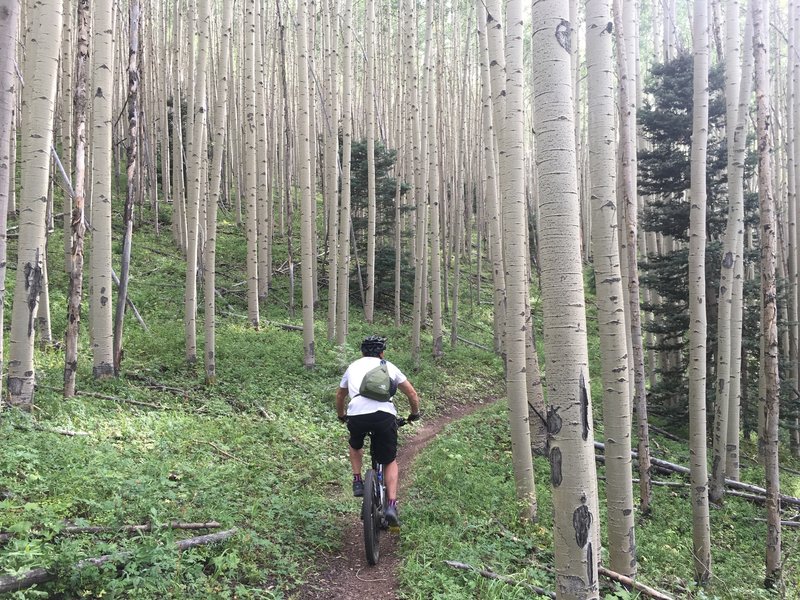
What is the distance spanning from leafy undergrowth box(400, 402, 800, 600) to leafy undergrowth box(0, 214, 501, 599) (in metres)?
0.92

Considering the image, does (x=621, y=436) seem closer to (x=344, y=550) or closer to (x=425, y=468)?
(x=344, y=550)

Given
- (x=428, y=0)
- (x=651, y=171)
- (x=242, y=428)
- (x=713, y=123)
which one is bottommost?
(x=242, y=428)

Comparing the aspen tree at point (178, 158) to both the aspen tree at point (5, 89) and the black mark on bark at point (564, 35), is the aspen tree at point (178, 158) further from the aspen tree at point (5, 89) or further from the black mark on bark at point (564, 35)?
the black mark on bark at point (564, 35)

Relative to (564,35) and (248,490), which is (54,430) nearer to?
(248,490)

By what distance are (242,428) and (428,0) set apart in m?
11.6

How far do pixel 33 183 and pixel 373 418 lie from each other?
12.9ft

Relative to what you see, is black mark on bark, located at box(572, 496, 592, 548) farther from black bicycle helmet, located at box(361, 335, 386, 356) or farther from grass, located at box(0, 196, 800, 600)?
black bicycle helmet, located at box(361, 335, 386, 356)

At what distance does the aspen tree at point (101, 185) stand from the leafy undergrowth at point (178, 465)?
496mm

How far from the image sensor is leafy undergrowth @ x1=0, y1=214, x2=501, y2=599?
3.19 m

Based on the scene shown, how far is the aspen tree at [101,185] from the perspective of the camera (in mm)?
6965

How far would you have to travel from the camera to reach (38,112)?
195 inches

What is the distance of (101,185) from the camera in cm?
719

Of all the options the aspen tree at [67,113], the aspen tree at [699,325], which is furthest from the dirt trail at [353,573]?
the aspen tree at [67,113]

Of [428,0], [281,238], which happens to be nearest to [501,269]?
[428,0]
